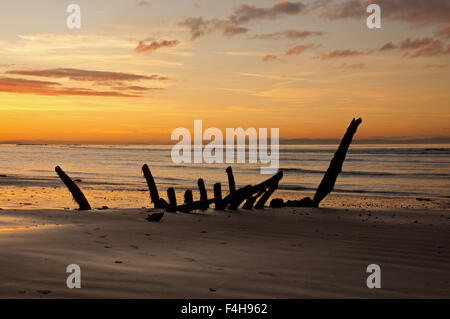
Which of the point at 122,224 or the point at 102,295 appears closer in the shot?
the point at 102,295

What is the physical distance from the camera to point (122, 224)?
29.0 ft

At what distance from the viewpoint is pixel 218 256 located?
6102mm

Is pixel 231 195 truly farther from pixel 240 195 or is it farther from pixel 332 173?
pixel 332 173

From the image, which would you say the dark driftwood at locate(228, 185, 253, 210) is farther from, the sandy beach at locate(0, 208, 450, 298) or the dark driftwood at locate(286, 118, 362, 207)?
the dark driftwood at locate(286, 118, 362, 207)

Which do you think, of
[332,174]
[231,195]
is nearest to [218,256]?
[231,195]

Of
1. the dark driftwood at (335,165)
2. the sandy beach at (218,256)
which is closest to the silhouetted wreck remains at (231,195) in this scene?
the dark driftwood at (335,165)

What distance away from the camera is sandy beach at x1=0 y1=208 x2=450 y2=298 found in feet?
14.6

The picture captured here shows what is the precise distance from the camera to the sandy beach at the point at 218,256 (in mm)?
4438

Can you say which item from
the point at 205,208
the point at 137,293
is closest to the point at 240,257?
the point at 137,293

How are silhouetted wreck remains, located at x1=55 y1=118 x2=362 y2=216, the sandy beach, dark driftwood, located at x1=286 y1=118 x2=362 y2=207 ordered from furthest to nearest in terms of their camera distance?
dark driftwood, located at x1=286 y1=118 x2=362 y2=207 → silhouetted wreck remains, located at x1=55 y1=118 x2=362 y2=216 → the sandy beach

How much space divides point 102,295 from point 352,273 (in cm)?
291

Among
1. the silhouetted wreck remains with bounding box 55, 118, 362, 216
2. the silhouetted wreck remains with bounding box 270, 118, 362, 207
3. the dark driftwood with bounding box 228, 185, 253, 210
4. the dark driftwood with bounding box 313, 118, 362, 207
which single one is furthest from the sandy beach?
the dark driftwood with bounding box 313, 118, 362, 207
